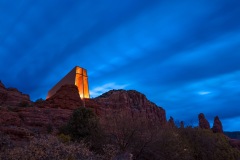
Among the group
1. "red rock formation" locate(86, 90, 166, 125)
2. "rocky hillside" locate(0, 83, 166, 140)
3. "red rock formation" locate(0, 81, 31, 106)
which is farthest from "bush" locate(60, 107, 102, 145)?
"red rock formation" locate(86, 90, 166, 125)

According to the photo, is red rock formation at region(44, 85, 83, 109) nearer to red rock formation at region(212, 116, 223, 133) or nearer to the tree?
the tree

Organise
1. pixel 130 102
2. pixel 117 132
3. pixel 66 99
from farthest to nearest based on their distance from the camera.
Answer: pixel 130 102 → pixel 66 99 → pixel 117 132

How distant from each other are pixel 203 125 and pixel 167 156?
39.6m

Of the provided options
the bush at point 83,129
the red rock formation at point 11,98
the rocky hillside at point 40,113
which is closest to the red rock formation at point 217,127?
the rocky hillside at point 40,113

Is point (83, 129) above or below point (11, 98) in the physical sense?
below

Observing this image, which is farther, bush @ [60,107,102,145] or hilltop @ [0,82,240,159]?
bush @ [60,107,102,145]

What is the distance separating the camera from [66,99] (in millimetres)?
32312

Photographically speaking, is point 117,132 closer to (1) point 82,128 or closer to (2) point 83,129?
(2) point 83,129

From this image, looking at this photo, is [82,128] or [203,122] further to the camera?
[203,122]

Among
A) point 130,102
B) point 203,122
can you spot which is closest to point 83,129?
point 130,102

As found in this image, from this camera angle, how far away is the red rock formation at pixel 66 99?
3093 centimetres

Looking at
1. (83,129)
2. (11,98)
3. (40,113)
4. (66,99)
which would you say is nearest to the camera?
(83,129)

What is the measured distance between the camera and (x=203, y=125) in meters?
56.3

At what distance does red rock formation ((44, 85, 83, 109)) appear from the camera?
30927 mm
